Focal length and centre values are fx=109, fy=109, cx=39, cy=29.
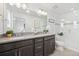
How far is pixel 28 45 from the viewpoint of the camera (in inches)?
83.9

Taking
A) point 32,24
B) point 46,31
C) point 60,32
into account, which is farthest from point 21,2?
point 60,32

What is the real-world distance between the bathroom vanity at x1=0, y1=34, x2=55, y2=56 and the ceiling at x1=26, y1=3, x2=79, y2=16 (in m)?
0.54

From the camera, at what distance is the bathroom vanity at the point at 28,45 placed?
1.72 metres

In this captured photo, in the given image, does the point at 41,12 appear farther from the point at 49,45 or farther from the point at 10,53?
the point at 10,53

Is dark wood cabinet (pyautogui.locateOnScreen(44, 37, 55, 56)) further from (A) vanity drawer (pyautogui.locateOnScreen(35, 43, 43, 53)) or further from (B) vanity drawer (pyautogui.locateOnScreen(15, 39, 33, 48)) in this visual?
(B) vanity drawer (pyautogui.locateOnScreen(15, 39, 33, 48))

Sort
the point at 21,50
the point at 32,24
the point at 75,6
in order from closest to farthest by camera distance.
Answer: the point at 21,50 < the point at 75,6 < the point at 32,24

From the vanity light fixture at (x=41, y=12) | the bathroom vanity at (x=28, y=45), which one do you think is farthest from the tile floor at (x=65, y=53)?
the vanity light fixture at (x=41, y=12)

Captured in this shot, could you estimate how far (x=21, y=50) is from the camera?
1.98 metres

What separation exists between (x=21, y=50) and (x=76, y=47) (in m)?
1.19

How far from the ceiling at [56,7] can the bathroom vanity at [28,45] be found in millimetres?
541

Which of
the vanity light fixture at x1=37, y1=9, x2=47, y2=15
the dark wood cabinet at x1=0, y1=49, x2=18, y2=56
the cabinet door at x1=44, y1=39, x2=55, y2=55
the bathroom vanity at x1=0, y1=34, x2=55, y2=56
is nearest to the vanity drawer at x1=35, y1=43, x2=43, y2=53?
the bathroom vanity at x1=0, y1=34, x2=55, y2=56

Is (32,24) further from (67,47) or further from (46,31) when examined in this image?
(67,47)

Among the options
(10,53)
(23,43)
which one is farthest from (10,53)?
(23,43)

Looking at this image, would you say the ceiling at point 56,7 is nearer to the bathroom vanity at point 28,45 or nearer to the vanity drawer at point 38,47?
the bathroom vanity at point 28,45
